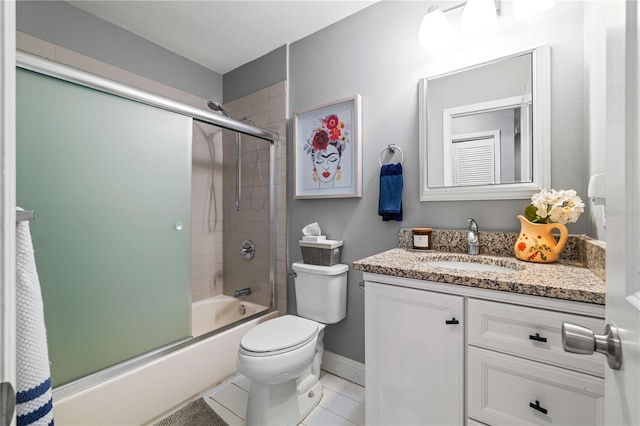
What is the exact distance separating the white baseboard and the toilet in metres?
0.16

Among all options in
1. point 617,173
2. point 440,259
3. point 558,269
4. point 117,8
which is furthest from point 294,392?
point 117,8

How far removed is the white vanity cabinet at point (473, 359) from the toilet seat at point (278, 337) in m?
0.37

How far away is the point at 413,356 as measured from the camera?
40.4 inches

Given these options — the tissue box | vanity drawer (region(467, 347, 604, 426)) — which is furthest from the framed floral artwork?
vanity drawer (region(467, 347, 604, 426))

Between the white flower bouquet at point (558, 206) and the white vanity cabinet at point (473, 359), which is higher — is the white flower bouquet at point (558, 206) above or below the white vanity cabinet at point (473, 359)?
above

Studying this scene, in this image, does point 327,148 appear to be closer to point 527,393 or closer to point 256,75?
point 256,75

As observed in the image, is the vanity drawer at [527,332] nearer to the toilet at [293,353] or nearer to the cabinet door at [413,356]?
the cabinet door at [413,356]

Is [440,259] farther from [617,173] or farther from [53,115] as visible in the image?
[53,115]

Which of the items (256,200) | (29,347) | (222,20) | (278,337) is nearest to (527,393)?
(278,337)

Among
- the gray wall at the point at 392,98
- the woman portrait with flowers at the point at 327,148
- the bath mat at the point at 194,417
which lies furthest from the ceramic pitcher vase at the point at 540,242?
the bath mat at the point at 194,417

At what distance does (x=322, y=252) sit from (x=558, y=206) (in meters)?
1.16

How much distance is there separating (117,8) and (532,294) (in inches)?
102

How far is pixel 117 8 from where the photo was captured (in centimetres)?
170

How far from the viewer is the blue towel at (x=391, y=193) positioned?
1.52 meters
